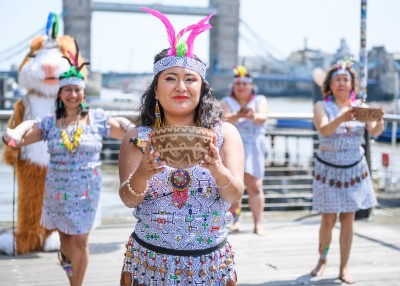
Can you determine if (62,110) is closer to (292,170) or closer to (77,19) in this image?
(292,170)

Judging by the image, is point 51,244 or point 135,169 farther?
point 51,244

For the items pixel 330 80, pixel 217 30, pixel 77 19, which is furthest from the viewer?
pixel 217 30

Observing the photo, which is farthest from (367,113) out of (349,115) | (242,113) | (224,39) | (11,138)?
(224,39)

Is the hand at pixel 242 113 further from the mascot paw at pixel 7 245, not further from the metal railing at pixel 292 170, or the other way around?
the mascot paw at pixel 7 245

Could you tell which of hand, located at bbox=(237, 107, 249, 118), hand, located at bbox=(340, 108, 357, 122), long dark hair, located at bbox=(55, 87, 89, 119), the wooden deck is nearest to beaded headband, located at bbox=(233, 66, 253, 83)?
hand, located at bbox=(237, 107, 249, 118)

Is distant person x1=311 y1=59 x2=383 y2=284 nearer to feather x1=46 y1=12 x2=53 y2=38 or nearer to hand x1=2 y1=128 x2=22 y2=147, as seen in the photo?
hand x1=2 y1=128 x2=22 y2=147

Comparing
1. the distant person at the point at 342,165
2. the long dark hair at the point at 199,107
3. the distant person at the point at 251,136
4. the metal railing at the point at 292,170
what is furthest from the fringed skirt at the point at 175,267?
the distant person at the point at 251,136

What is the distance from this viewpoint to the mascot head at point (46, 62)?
4375mm

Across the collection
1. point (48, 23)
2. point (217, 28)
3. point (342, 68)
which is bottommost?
point (342, 68)

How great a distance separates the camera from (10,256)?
14.2 ft

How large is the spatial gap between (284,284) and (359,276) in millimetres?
505

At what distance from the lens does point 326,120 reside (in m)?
3.75

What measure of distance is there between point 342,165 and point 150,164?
219 centimetres

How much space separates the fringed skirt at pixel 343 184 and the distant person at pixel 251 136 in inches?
52.9
